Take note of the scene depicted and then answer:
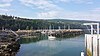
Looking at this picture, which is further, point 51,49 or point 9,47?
point 51,49

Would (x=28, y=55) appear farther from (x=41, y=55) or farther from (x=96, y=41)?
(x=96, y=41)

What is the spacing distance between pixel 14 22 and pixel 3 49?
87126 millimetres

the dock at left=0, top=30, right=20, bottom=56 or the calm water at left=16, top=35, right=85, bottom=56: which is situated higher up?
the dock at left=0, top=30, right=20, bottom=56

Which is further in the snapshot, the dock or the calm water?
the calm water

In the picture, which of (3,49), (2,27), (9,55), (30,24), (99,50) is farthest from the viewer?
(30,24)

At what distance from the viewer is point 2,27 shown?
115m

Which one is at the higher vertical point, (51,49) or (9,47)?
(9,47)

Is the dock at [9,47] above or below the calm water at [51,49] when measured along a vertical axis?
above

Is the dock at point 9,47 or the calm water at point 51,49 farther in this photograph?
the calm water at point 51,49

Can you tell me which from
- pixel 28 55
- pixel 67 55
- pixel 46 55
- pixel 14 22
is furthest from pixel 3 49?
pixel 14 22

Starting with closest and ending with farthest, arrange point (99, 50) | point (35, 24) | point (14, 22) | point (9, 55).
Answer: point (99, 50) → point (9, 55) → point (14, 22) → point (35, 24)

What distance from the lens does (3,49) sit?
1794 inches

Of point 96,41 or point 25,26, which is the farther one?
point 25,26

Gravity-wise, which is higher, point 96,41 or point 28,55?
point 96,41
